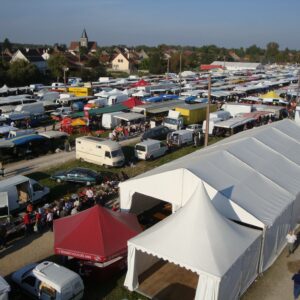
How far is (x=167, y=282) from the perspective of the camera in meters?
10.2

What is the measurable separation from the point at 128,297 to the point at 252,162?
7091 mm

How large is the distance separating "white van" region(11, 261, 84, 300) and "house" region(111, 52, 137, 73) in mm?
84908

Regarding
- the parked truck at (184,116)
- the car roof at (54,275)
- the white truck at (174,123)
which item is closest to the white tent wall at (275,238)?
the car roof at (54,275)

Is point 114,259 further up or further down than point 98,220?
further down

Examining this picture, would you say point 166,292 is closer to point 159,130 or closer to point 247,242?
point 247,242

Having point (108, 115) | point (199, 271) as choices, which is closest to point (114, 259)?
point (199, 271)

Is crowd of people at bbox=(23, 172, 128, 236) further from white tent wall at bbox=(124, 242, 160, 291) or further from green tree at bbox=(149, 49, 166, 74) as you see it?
green tree at bbox=(149, 49, 166, 74)

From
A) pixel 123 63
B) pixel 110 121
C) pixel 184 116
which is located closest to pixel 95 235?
pixel 110 121

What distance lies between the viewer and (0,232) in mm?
11914

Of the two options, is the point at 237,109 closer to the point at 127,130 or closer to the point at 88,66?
the point at 127,130

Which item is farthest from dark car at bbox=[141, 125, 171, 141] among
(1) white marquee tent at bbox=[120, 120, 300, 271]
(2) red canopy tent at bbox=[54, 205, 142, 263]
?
(2) red canopy tent at bbox=[54, 205, 142, 263]

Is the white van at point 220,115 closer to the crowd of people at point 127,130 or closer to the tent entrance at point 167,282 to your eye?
the crowd of people at point 127,130

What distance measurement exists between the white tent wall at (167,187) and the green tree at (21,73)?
1870 inches

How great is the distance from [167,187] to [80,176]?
6.67 meters
